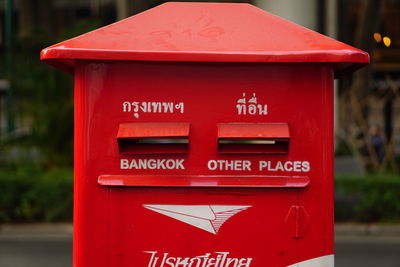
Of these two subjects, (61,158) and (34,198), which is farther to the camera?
(61,158)

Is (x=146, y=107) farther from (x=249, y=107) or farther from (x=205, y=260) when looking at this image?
(x=205, y=260)

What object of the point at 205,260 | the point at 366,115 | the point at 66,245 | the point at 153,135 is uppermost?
the point at 153,135

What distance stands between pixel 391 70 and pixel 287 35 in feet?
59.1

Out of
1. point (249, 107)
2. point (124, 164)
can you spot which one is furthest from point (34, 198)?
point (249, 107)

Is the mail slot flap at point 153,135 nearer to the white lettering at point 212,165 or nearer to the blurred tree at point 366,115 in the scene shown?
the white lettering at point 212,165

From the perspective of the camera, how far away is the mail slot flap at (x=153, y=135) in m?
2.89

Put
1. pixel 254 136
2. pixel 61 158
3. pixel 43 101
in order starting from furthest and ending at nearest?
1. pixel 61 158
2. pixel 43 101
3. pixel 254 136

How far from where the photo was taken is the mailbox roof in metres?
2.87

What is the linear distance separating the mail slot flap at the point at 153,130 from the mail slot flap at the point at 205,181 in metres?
0.19

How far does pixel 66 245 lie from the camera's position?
895 centimetres

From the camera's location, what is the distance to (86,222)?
295cm

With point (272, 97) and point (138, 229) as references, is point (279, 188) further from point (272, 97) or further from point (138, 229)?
point (138, 229)

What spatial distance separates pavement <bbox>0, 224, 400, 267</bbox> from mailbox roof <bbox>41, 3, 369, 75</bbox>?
519cm

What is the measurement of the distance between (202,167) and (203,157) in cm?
5
